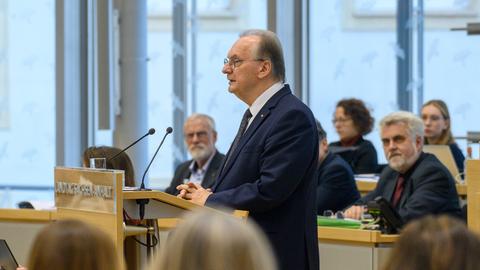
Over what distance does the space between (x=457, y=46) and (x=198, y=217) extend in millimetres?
8165

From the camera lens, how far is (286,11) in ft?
33.7

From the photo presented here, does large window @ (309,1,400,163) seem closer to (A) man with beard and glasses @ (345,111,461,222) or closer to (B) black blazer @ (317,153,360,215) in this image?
(B) black blazer @ (317,153,360,215)

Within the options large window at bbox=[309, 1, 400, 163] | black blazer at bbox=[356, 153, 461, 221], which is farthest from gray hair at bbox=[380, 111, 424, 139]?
large window at bbox=[309, 1, 400, 163]

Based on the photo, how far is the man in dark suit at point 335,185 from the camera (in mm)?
6973

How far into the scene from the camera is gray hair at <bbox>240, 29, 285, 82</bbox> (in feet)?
14.9

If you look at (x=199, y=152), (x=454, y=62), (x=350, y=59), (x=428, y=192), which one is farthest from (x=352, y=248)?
(x=350, y=59)

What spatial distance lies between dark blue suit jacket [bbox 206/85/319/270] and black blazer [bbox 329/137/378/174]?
392 cm

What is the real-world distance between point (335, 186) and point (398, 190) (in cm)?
68

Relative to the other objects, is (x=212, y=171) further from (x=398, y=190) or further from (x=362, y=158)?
(x=398, y=190)

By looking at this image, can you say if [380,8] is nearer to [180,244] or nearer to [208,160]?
[208,160]

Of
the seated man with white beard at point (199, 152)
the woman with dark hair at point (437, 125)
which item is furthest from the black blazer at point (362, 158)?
the seated man with white beard at point (199, 152)

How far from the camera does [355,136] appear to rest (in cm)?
849

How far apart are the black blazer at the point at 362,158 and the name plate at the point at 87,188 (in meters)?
4.17

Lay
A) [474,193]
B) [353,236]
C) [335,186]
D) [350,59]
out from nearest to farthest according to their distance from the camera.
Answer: [474,193] → [353,236] → [335,186] → [350,59]
